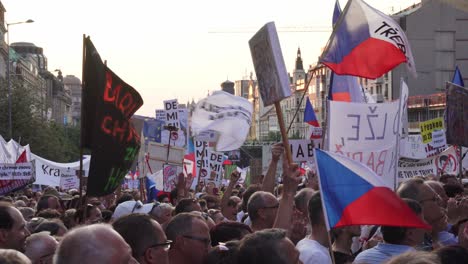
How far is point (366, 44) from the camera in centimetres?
1073

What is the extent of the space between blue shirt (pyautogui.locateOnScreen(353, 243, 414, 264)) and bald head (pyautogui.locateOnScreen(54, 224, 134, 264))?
203cm

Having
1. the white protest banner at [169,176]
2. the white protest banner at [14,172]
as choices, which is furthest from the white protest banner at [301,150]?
the white protest banner at [14,172]

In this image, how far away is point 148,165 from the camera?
17.9 meters

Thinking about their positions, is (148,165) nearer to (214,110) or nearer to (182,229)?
(214,110)

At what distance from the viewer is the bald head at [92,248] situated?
4.64 meters

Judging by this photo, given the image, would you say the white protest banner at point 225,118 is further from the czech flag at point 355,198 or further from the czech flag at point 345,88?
the czech flag at point 355,198

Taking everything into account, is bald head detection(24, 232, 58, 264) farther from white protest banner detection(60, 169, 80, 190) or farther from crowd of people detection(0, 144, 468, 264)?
white protest banner detection(60, 169, 80, 190)

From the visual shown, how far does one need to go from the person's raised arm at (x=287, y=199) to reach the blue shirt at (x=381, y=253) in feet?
2.27

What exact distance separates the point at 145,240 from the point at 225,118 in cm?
1084

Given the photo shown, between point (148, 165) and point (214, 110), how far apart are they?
1854 millimetres

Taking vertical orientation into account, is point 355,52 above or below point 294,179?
above

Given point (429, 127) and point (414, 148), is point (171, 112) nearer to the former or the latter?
point (429, 127)

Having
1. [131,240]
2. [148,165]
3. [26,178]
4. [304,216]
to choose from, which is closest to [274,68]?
[304,216]

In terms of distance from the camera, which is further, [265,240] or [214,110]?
[214,110]
